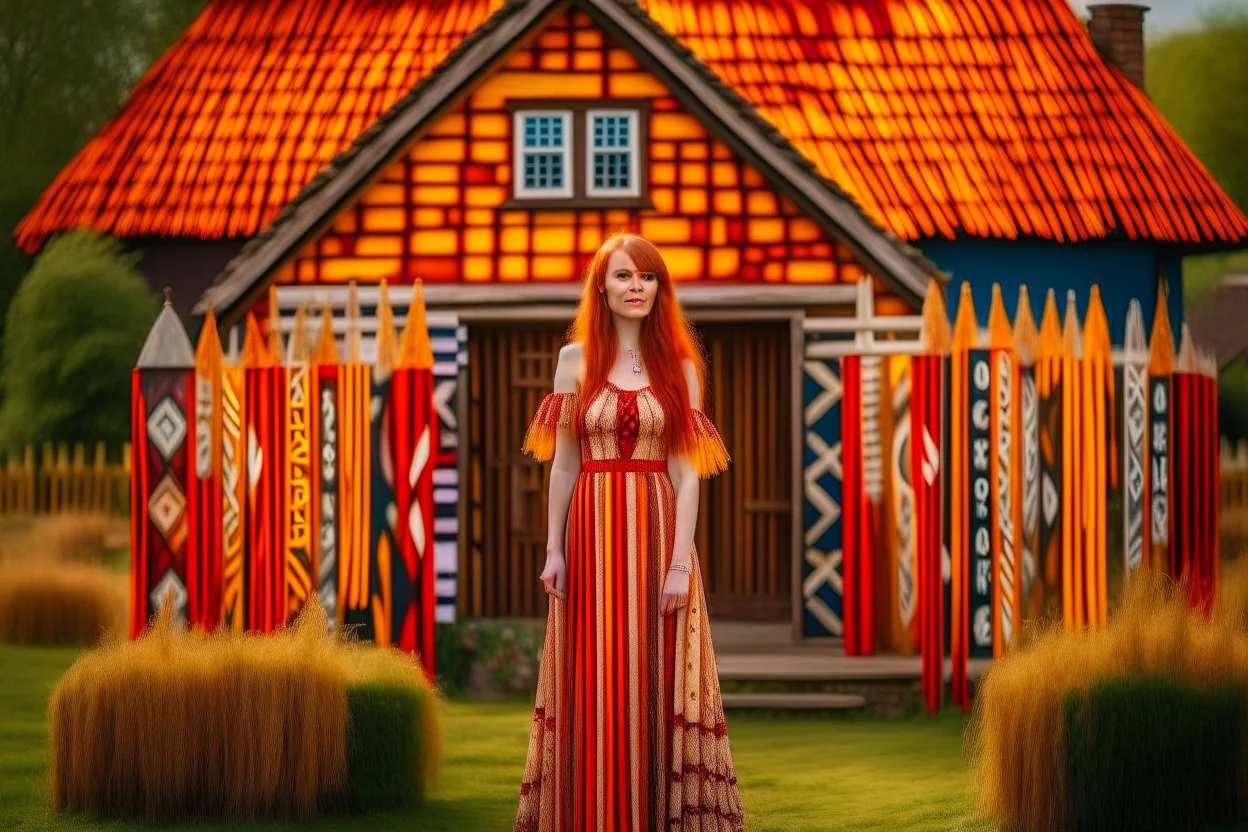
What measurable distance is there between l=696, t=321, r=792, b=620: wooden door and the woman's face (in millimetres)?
7849

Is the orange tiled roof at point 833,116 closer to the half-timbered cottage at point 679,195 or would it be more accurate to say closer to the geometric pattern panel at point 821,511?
the half-timbered cottage at point 679,195

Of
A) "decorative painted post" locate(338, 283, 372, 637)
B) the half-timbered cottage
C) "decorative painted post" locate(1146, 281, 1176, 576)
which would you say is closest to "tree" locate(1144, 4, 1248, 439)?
the half-timbered cottage

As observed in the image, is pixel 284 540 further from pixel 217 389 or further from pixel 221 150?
pixel 221 150

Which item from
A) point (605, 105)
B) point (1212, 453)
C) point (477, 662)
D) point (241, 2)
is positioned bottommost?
point (477, 662)

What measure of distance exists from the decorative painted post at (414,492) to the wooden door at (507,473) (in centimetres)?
282

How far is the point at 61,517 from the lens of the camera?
2352cm

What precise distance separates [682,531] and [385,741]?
2.20 m

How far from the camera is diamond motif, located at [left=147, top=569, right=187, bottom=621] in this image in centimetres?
1202

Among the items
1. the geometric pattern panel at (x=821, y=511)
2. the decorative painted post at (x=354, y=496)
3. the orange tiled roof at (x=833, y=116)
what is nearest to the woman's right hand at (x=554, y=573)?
the decorative painted post at (x=354, y=496)

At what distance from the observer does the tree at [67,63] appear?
3081 cm

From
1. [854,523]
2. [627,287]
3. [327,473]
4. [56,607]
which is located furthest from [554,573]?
[56,607]

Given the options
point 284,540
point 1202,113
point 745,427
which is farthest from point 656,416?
point 1202,113

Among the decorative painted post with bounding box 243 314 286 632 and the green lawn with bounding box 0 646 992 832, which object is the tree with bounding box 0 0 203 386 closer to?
the green lawn with bounding box 0 646 992 832

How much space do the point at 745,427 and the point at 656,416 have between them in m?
8.09
